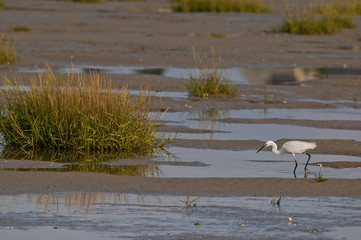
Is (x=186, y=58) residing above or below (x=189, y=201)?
above

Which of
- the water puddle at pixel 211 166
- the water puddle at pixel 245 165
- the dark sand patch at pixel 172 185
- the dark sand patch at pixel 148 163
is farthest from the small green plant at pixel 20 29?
the dark sand patch at pixel 172 185

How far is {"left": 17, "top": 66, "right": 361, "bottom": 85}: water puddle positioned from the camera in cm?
2283

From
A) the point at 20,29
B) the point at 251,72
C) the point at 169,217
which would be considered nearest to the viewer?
the point at 169,217

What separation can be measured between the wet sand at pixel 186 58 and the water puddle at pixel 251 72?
0.72 meters

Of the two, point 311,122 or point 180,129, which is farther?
point 311,122

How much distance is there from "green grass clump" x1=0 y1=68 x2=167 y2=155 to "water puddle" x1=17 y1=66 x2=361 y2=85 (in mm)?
9876

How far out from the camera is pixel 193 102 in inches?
701

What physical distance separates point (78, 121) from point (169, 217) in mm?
4093

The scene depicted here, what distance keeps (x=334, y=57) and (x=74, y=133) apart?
18864 mm

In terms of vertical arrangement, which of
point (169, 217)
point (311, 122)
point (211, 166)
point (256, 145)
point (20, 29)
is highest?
point (20, 29)

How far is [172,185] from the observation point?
970cm

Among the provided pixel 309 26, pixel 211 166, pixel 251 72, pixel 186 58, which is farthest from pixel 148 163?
pixel 309 26

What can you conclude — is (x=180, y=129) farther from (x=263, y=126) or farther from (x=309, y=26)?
(x=309, y=26)

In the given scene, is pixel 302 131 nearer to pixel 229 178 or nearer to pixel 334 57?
pixel 229 178
